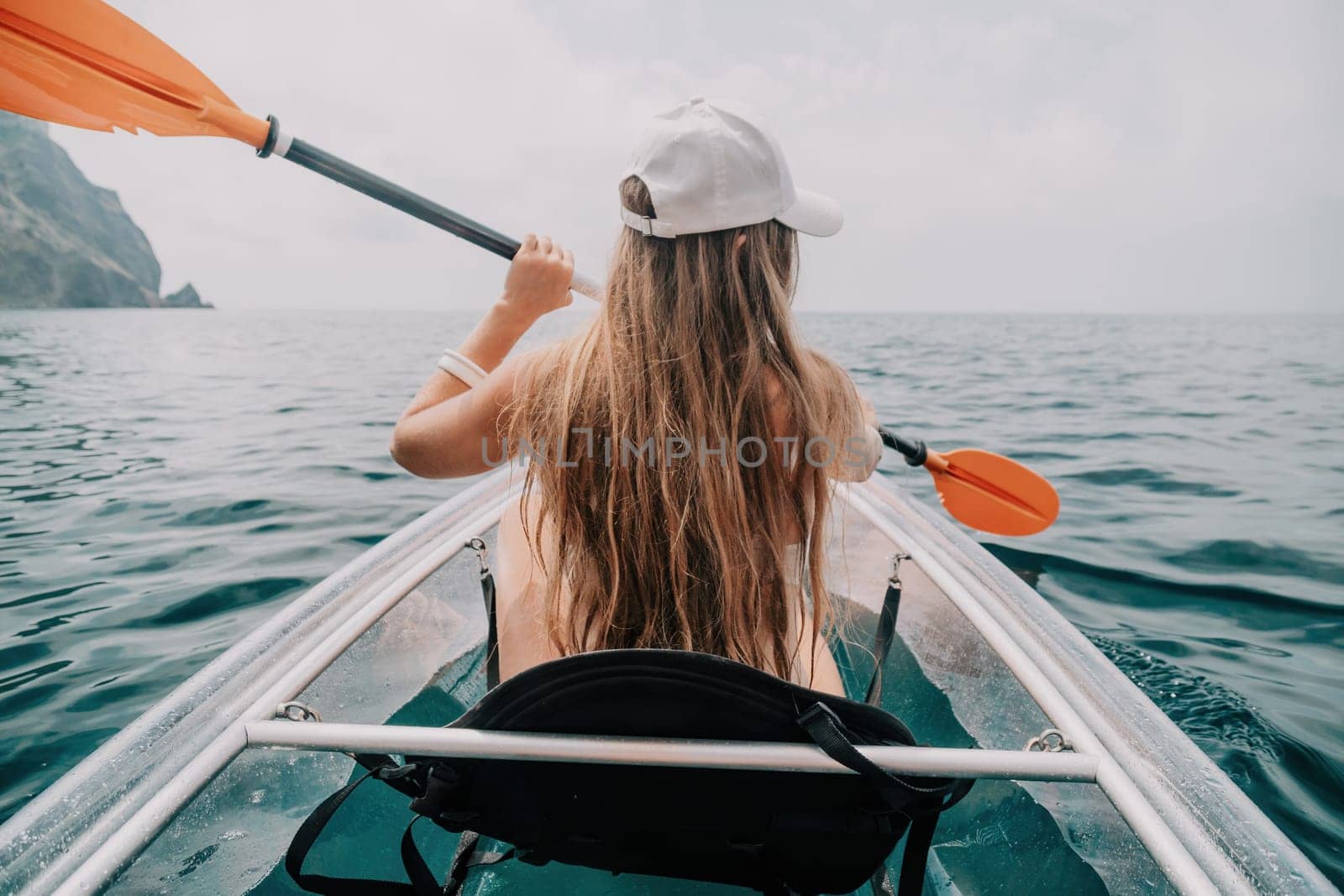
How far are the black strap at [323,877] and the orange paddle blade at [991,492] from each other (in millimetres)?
2881

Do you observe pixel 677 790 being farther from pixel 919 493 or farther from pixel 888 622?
pixel 919 493

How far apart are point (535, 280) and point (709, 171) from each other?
0.54 m

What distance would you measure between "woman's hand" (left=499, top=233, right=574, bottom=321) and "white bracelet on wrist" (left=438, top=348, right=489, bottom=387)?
0.56 feet

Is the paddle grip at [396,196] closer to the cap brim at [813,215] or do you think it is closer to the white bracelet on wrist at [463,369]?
the white bracelet on wrist at [463,369]

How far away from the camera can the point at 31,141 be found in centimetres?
7281

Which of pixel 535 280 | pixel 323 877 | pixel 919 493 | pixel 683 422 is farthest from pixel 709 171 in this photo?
pixel 919 493

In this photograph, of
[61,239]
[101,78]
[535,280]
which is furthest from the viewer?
[61,239]

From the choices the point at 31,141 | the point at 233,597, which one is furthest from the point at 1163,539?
the point at 31,141

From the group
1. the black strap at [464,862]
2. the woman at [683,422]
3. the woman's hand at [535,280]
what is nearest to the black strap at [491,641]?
the black strap at [464,862]

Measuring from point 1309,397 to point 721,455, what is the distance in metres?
12.3

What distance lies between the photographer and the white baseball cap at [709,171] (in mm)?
1181

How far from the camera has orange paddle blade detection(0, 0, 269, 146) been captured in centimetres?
182

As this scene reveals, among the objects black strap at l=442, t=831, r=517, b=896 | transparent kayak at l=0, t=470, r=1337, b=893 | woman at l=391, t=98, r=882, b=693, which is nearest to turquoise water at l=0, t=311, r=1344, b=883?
woman at l=391, t=98, r=882, b=693

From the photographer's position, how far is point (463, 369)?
144 cm
